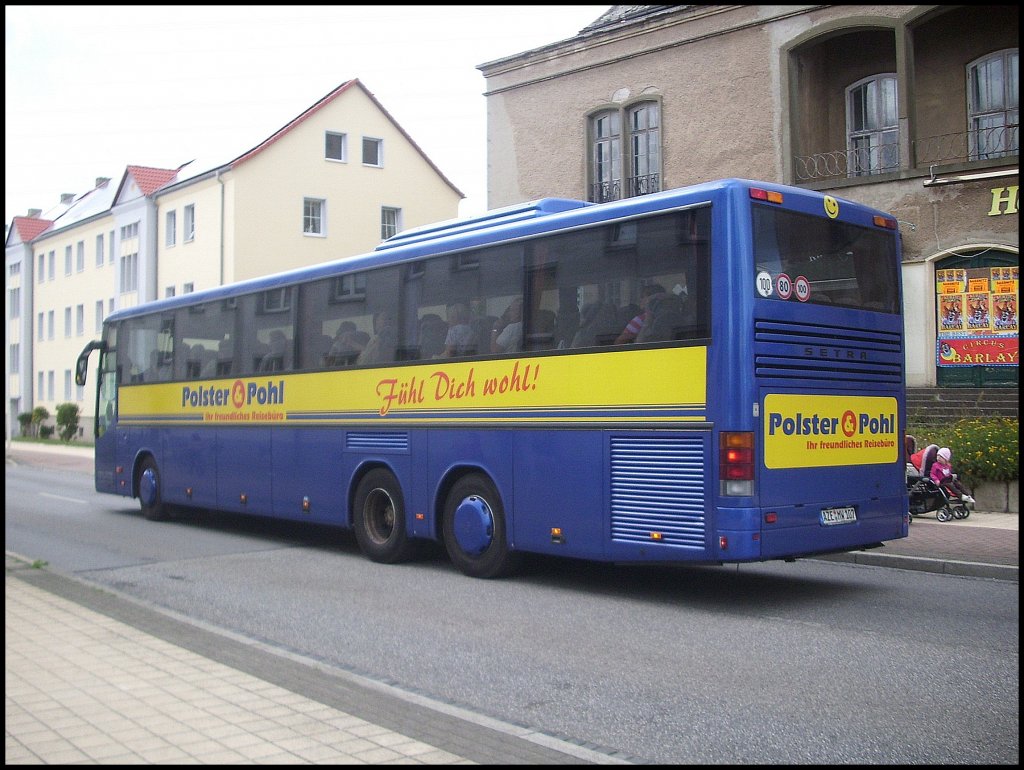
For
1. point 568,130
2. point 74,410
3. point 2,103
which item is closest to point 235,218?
point 74,410

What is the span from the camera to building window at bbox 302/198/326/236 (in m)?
45.3

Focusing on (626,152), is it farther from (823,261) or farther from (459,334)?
(823,261)

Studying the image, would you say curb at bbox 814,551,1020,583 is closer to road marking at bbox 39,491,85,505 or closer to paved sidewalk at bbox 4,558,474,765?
paved sidewalk at bbox 4,558,474,765

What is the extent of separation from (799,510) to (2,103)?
6.71m

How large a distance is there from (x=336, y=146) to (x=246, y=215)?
5.75 m

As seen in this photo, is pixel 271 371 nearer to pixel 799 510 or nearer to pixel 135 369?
pixel 135 369

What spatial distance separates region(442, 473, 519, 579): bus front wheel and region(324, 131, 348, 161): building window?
123 feet

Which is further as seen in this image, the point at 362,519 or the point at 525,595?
the point at 362,519

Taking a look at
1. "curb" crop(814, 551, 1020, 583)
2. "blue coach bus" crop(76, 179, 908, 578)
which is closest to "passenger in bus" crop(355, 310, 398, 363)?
"blue coach bus" crop(76, 179, 908, 578)

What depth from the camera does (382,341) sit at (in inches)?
484

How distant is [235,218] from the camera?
43.0 meters

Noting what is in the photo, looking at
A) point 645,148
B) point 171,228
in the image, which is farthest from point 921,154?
point 171,228

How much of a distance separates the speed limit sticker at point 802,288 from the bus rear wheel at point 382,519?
4.92 m

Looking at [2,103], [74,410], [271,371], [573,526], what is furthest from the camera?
[74,410]
